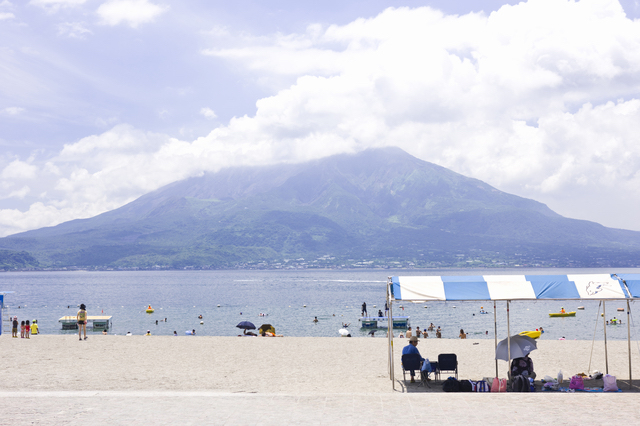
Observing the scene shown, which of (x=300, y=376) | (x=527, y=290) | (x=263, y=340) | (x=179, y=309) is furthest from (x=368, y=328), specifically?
(x=527, y=290)

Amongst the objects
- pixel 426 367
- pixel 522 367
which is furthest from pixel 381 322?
pixel 522 367

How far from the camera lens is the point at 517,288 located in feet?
38.5

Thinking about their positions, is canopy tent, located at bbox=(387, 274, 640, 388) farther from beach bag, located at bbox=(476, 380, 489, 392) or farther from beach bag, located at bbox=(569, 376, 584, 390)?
beach bag, located at bbox=(569, 376, 584, 390)

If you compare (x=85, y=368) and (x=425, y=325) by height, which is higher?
(x=85, y=368)

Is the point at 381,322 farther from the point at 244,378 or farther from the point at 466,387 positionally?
the point at 466,387

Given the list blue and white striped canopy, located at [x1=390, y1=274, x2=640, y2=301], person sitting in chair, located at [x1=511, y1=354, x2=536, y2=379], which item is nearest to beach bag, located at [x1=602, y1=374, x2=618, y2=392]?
person sitting in chair, located at [x1=511, y1=354, x2=536, y2=379]

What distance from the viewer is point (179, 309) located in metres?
72.6

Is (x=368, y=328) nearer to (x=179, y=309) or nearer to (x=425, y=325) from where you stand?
(x=425, y=325)

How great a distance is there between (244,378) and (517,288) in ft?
24.5

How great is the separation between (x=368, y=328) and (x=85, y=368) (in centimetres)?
3796

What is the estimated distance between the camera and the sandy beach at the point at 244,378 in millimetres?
9320

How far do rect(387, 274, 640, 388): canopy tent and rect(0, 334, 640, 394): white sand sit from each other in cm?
253

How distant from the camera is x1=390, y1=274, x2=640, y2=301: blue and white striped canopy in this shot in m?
11.5

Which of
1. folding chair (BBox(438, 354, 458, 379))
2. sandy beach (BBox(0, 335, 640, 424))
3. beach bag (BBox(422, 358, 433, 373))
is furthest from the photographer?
folding chair (BBox(438, 354, 458, 379))
